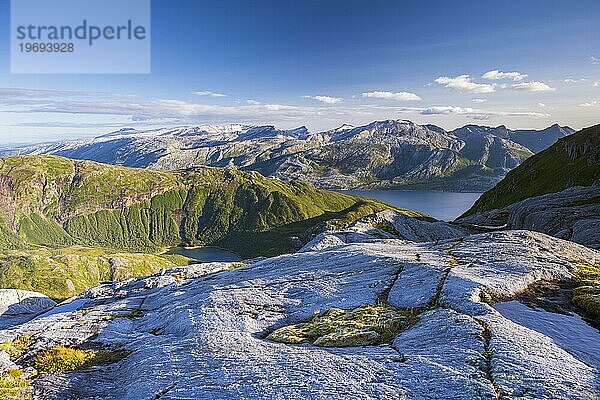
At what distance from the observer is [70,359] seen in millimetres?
22734

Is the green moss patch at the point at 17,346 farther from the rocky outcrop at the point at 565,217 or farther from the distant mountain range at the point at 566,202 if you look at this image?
the rocky outcrop at the point at 565,217

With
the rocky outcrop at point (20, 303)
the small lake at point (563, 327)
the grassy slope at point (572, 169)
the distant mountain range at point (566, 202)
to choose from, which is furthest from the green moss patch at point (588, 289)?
the grassy slope at point (572, 169)

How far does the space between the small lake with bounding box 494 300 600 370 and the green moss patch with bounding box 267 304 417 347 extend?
5799 millimetres

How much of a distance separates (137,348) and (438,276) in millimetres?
21259

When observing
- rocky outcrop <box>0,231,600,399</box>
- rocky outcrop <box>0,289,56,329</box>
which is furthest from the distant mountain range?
rocky outcrop <box>0,289,56,329</box>

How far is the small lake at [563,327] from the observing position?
17.8 metres

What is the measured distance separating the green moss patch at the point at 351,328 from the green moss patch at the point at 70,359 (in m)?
9.92

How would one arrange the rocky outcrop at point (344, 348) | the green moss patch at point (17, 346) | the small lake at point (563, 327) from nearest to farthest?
the rocky outcrop at point (344, 348)
the small lake at point (563, 327)
the green moss patch at point (17, 346)

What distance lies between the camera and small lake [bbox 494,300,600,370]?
58.2 feet

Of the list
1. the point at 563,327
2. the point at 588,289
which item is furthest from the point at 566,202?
the point at 563,327

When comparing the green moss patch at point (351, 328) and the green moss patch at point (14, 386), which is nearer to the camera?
the green moss patch at point (14, 386)

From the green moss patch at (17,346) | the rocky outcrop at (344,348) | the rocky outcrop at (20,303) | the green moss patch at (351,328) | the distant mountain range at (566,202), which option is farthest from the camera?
the rocky outcrop at (20,303)

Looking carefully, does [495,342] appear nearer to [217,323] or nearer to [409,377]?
[409,377]

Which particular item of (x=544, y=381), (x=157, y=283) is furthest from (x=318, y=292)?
(x=157, y=283)
